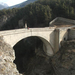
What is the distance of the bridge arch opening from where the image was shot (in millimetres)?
26567

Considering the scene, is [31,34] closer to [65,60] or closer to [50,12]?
[65,60]

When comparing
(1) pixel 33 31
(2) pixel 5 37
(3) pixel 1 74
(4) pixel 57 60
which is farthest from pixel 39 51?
(3) pixel 1 74

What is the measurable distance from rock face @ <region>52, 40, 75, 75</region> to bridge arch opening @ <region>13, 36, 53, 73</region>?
3970 mm

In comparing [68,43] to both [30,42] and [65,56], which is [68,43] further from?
[30,42]

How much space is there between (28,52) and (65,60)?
55.9 ft

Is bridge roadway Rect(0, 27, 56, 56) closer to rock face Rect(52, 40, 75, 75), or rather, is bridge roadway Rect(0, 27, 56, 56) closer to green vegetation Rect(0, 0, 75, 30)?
rock face Rect(52, 40, 75, 75)

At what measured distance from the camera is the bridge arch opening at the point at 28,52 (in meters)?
26.6

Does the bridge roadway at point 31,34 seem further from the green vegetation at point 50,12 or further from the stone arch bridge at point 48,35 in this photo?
the green vegetation at point 50,12

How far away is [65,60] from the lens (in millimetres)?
18922

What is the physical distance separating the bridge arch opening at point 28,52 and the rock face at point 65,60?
3.97m

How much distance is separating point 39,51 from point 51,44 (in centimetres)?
617

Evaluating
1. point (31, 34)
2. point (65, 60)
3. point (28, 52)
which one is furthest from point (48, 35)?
point (28, 52)

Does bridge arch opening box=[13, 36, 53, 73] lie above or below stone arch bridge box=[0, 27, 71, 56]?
below

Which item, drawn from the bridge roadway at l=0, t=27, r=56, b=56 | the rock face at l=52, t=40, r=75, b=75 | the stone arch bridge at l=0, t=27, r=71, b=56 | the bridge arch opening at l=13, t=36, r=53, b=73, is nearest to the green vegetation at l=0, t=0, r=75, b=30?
the bridge arch opening at l=13, t=36, r=53, b=73
